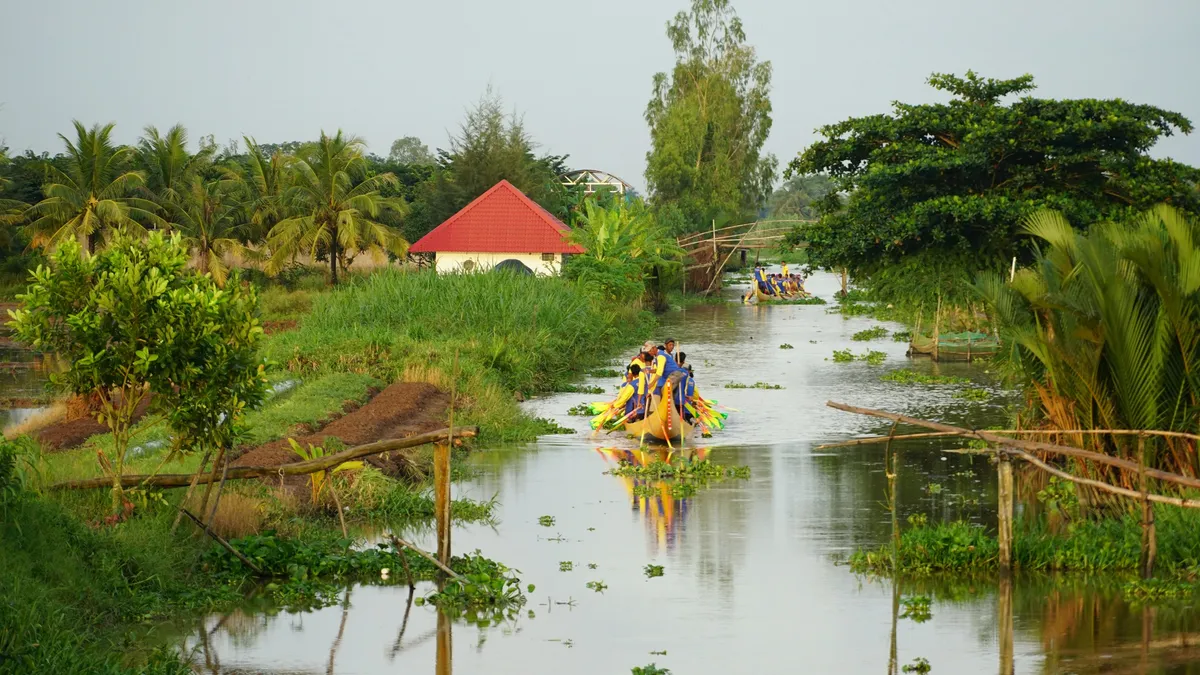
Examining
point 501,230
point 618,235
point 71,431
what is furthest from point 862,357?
point 71,431

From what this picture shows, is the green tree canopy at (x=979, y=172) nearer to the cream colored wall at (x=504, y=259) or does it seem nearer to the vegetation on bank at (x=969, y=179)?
the vegetation on bank at (x=969, y=179)

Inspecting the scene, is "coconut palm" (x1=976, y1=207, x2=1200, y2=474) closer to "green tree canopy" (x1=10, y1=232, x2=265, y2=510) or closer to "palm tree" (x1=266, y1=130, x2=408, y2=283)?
"green tree canopy" (x1=10, y1=232, x2=265, y2=510)

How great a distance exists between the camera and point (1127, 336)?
1382 centimetres

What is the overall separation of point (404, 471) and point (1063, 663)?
10149mm

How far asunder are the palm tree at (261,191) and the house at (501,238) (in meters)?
5.31

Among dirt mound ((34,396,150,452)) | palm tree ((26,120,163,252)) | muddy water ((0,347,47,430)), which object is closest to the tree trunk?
palm tree ((26,120,163,252))

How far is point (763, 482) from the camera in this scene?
18.4 m

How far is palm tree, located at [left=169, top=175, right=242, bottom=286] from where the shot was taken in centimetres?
4791

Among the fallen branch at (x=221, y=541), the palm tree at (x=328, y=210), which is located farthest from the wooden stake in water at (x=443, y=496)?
the palm tree at (x=328, y=210)

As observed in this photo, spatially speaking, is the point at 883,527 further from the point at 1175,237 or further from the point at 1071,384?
the point at 1175,237

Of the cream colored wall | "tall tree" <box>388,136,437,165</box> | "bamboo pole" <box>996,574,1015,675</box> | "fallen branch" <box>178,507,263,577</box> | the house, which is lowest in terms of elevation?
"bamboo pole" <box>996,574,1015,675</box>

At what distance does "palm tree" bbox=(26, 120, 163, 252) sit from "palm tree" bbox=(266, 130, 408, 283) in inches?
183

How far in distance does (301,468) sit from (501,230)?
4135 centimetres

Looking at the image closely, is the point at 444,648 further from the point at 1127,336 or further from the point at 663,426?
the point at 663,426
